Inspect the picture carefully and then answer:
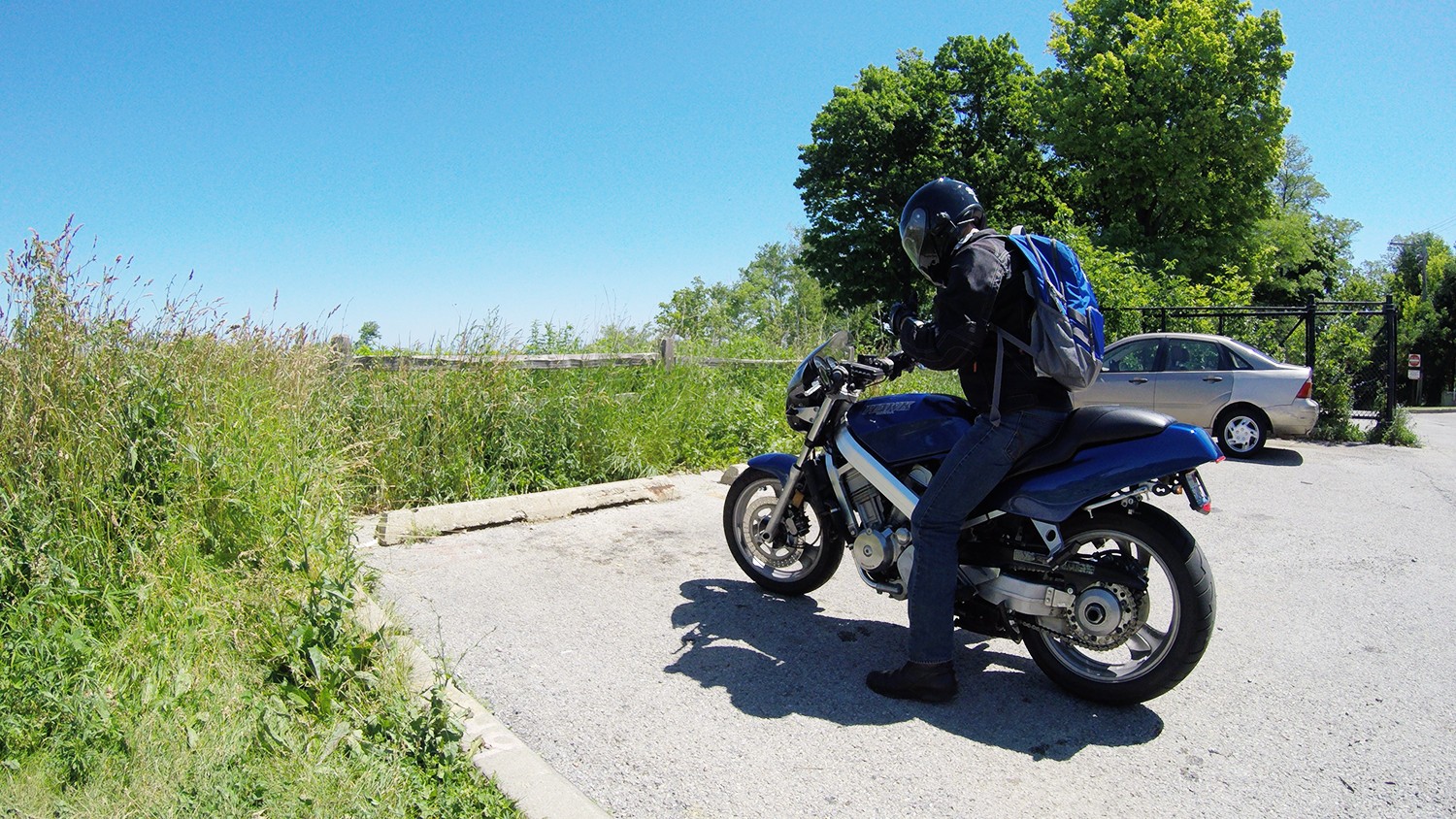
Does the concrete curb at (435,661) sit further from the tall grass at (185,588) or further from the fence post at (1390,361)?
the fence post at (1390,361)

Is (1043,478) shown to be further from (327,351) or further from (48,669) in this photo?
(327,351)

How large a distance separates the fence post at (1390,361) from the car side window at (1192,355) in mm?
3523

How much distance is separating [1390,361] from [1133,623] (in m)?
12.7

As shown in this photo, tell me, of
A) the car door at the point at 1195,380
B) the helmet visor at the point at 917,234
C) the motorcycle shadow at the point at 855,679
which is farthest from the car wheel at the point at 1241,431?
the helmet visor at the point at 917,234

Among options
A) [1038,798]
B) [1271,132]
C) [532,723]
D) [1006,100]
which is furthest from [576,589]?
[1006,100]

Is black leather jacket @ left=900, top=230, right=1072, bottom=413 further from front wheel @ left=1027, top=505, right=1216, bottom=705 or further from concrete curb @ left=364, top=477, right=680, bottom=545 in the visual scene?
concrete curb @ left=364, top=477, right=680, bottom=545

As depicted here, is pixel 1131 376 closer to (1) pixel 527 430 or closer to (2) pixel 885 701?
(1) pixel 527 430

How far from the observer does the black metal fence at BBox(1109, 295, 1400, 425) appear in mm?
13180

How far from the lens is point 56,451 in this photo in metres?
4.02

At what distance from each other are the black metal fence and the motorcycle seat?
11.4m

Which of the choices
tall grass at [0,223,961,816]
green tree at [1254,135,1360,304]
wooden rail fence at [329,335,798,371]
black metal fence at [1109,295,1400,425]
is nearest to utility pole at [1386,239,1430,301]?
green tree at [1254,135,1360,304]

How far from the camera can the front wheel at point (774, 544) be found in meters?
4.72

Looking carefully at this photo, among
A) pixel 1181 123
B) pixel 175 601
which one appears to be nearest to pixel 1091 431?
pixel 175 601

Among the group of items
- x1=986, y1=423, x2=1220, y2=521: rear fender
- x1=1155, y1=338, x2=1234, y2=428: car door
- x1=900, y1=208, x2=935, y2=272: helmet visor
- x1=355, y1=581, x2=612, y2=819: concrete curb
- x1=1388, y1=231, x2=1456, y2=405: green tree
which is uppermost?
x1=1388, y1=231, x2=1456, y2=405: green tree
